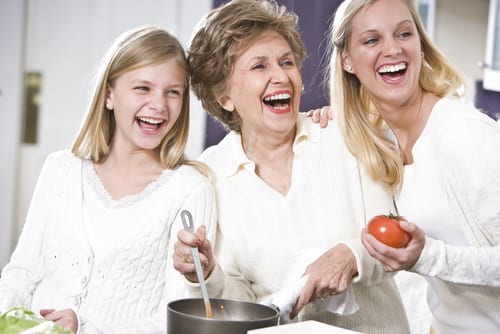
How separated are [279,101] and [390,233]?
1.99 feet

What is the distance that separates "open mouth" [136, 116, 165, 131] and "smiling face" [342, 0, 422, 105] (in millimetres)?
556

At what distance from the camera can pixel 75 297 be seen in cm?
176

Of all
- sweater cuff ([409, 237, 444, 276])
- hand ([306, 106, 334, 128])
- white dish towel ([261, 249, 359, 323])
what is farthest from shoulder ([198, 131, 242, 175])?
sweater cuff ([409, 237, 444, 276])

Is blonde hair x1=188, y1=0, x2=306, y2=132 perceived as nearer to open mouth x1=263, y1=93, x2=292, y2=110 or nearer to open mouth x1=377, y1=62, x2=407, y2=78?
open mouth x1=263, y1=93, x2=292, y2=110

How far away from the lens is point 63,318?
1.44 metres

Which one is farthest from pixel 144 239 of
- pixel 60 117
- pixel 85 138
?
pixel 60 117

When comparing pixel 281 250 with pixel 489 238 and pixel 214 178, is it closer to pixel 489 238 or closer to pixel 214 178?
pixel 214 178

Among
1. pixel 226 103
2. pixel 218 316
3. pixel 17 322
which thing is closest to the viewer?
pixel 17 322

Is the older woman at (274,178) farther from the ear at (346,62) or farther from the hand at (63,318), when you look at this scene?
the hand at (63,318)

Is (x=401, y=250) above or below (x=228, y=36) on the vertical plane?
below

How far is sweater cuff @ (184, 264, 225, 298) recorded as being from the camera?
4.98 feet

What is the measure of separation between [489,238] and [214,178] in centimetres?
71

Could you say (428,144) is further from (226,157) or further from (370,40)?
(226,157)

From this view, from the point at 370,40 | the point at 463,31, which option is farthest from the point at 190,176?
the point at 463,31
